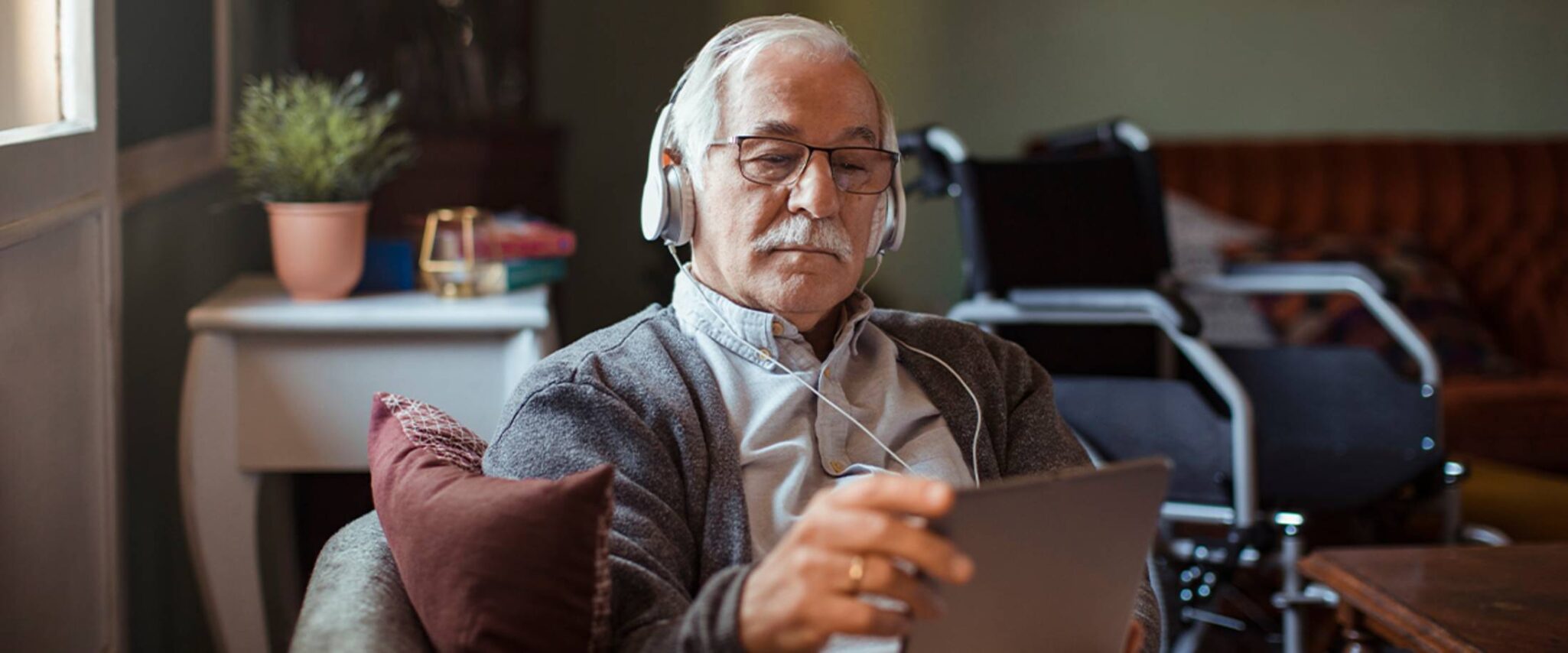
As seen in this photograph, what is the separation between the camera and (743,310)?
145cm

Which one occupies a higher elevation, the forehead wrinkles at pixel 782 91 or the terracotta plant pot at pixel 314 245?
the forehead wrinkles at pixel 782 91

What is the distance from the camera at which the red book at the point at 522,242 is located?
7.51 ft

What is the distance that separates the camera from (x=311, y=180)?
7.18ft

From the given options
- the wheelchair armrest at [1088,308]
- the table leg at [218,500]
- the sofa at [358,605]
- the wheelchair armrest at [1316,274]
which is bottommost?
the table leg at [218,500]

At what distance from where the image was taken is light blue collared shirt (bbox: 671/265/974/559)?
139 cm

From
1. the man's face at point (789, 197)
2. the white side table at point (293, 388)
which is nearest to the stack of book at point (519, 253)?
the white side table at point (293, 388)

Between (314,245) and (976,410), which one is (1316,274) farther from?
(314,245)

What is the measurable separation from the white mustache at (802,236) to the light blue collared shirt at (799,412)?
7cm

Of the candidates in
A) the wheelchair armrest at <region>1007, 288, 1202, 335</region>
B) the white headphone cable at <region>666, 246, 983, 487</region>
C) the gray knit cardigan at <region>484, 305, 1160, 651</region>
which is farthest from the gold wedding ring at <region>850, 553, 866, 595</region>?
the wheelchair armrest at <region>1007, 288, 1202, 335</region>

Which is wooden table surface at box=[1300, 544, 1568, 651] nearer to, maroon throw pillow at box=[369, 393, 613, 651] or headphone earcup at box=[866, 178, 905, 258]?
headphone earcup at box=[866, 178, 905, 258]

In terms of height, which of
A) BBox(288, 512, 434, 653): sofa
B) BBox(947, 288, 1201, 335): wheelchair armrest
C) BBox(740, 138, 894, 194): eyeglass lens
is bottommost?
BBox(288, 512, 434, 653): sofa

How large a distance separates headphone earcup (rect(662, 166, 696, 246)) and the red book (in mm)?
841

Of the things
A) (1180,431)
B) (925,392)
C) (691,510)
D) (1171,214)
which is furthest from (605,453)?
(1171,214)

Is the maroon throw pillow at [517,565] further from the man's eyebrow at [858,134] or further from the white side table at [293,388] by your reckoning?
the white side table at [293,388]
